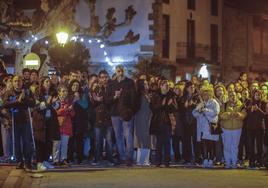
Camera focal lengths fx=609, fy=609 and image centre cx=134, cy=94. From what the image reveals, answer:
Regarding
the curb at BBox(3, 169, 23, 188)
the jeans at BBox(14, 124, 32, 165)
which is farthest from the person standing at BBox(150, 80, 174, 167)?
the curb at BBox(3, 169, 23, 188)

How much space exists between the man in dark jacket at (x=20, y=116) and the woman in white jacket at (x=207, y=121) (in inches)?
165

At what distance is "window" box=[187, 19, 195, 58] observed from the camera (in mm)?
38000

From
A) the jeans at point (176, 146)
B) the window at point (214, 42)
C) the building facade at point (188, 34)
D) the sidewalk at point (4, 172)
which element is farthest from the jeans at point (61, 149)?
the window at point (214, 42)

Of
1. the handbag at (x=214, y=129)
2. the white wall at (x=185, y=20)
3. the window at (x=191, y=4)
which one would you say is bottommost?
the handbag at (x=214, y=129)

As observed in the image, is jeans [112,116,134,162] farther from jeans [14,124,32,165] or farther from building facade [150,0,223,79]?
building facade [150,0,223,79]

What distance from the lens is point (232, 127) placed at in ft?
48.1

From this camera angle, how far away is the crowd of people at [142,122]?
1417 centimetres

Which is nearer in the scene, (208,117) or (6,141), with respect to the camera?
(6,141)

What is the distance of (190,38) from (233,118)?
2403 cm

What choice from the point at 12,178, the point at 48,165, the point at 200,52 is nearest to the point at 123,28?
the point at 200,52

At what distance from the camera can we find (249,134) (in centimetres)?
1488

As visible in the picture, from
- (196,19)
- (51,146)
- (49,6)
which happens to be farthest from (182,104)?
(196,19)

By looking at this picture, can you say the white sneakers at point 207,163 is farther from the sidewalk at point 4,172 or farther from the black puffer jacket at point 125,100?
the sidewalk at point 4,172

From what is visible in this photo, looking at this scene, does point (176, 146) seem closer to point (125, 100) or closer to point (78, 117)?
point (125, 100)
